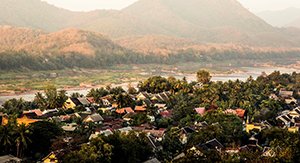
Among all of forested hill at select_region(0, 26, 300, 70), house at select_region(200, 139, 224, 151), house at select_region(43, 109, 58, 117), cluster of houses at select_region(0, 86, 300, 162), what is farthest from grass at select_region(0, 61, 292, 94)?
house at select_region(200, 139, 224, 151)

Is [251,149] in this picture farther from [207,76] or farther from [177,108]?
[207,76]

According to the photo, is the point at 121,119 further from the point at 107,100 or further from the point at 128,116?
the point at 107,100

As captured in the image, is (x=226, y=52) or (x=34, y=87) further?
(x=226, y=52)

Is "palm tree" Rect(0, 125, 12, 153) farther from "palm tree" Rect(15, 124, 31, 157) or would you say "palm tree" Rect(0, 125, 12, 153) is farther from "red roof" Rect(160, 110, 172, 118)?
"red roof" Rect(160, 110, 172, 118)

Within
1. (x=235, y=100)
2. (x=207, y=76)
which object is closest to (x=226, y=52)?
(x=207, y=76)

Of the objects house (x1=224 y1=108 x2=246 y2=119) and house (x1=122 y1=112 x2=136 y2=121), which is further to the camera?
house (x1=224 y1=108 x2=246 y2=119)

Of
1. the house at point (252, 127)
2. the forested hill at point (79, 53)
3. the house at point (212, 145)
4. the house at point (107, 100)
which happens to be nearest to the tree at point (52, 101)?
the house at point (107, 100)
